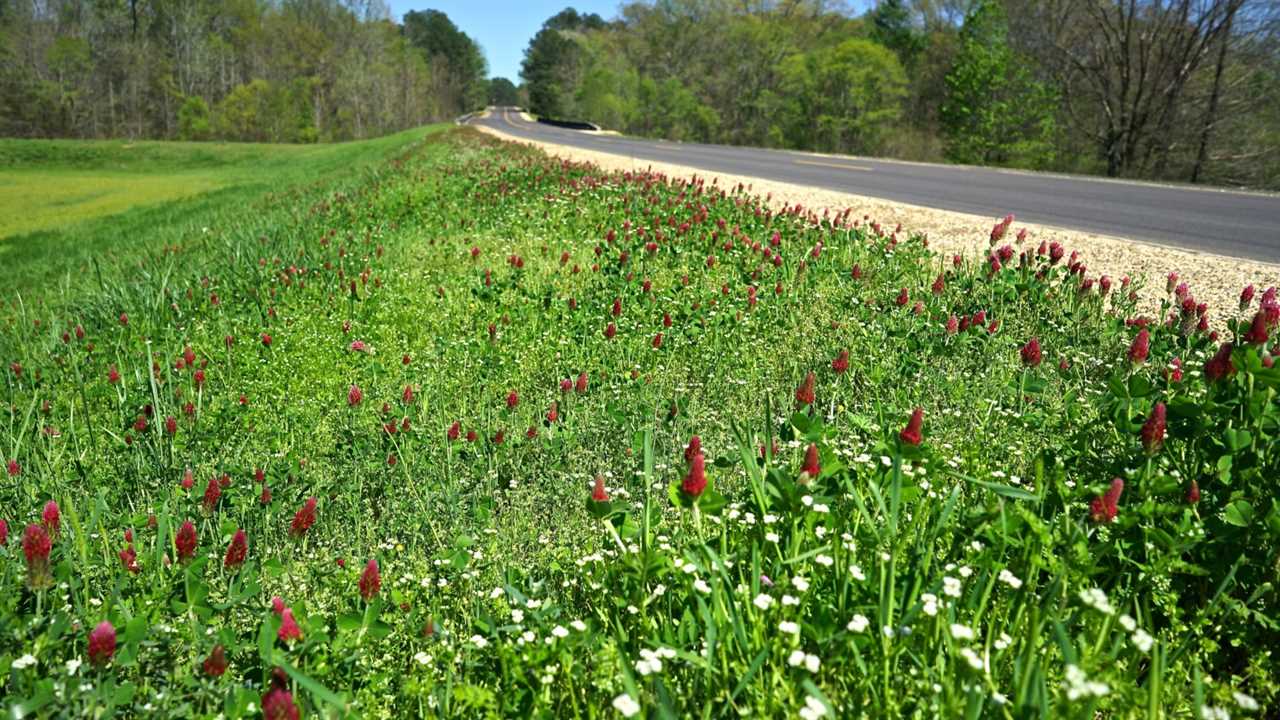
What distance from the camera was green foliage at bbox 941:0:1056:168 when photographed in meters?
33.2

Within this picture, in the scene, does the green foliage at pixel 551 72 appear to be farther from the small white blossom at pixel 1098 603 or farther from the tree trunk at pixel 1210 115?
the small white blossom at pixel 1098 603

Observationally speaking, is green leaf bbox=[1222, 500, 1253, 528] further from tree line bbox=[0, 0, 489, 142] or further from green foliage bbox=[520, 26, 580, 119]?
green foliage bbox=[520, 26, 580, 119]

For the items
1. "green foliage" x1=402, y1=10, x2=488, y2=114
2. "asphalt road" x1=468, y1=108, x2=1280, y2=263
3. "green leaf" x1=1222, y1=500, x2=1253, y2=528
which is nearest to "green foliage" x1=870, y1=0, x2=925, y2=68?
"asphalt road" x1=468, y1=108, x2=1280, y2=263

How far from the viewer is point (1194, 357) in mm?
3645

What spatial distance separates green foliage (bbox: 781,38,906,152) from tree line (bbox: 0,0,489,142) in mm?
51343

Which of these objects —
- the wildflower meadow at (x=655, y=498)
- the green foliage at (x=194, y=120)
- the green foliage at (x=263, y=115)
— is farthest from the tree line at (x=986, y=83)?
A: the green foliage at (x=194, y=120)

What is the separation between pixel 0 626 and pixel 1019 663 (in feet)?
8.72

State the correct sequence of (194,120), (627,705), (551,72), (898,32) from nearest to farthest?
(627,705), (898,32), (194,120), (551,72)

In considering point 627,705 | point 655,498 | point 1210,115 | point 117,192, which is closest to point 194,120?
point 117,192

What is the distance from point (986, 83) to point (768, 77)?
2348cm

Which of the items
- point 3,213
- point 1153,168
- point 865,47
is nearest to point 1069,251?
point 1153,168

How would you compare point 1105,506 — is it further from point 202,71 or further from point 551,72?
point 551,72

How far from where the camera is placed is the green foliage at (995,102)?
109 feet

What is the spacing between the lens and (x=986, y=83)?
3538 centimetres
